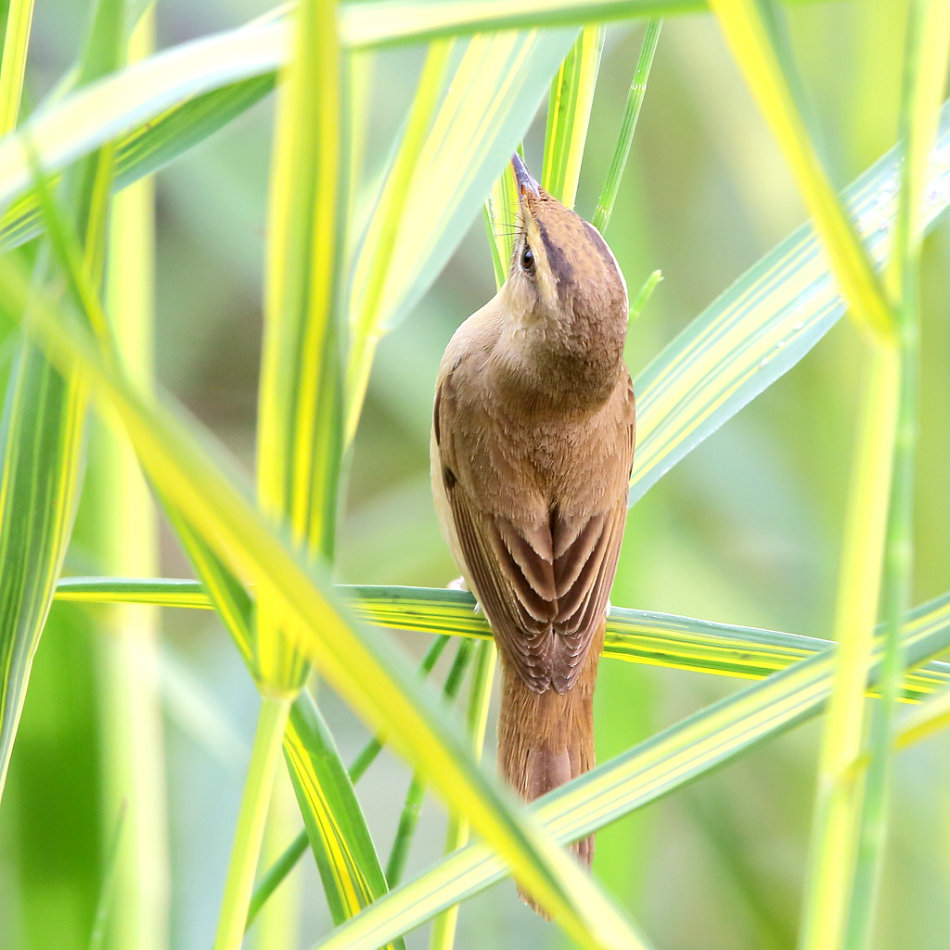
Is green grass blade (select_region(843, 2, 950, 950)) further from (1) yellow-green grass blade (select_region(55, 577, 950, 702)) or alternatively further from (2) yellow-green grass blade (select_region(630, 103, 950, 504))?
(2) yellow-green grass blade (select_region(630, 103, 950, 504))

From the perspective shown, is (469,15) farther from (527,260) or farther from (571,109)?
(527,260)

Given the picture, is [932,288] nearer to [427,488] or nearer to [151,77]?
[427,488]

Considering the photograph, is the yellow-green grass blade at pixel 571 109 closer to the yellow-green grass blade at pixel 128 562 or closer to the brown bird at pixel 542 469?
the brown bird at pixel 542 469

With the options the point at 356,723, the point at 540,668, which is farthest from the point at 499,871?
the point at 356,723

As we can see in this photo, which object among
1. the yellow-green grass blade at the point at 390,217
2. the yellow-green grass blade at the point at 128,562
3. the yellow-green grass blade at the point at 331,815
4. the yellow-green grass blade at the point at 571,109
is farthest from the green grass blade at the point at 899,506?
the yellow-green grass blade at the point at 128,562

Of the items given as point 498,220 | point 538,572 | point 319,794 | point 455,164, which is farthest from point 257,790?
point 538,572

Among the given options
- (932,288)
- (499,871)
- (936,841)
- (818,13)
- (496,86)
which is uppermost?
(818,13)
